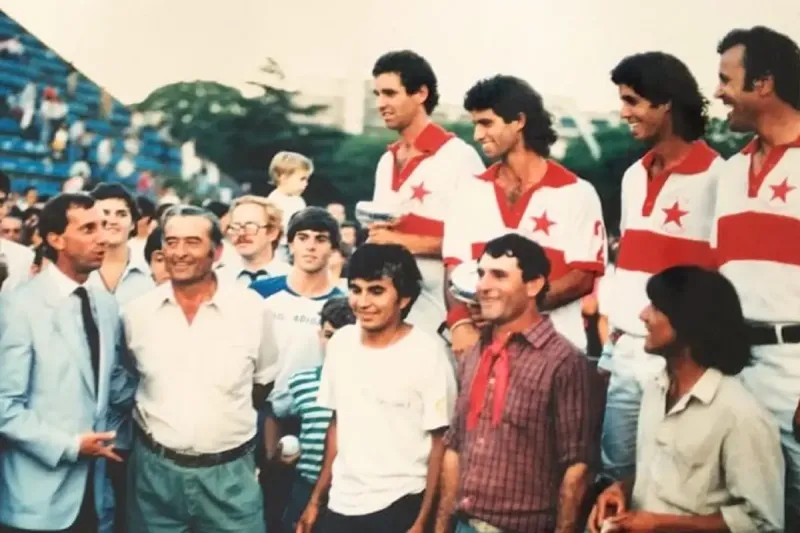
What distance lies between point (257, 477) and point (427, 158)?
85cm

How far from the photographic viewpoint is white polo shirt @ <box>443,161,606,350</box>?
225 cm

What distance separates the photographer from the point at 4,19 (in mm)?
2646

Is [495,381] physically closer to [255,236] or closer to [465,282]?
[465,282]

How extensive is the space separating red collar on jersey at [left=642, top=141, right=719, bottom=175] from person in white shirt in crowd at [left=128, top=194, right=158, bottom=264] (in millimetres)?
1229

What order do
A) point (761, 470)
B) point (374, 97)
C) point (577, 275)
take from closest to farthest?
1. point (761, 470)
2. point (577, 275)
3. point (374, 97)

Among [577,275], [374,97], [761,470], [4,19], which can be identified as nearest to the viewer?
[761,470]

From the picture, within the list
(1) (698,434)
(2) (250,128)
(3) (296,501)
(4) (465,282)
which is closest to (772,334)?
(1) (698,434)

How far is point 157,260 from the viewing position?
2527 millimetres

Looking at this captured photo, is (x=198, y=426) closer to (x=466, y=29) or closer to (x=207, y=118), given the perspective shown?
(x=207, y=118)

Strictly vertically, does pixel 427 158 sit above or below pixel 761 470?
above

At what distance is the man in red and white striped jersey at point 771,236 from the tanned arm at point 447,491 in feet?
2.10

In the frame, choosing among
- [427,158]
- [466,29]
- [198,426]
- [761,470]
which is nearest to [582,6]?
[466,29]

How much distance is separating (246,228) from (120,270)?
0.34 meters

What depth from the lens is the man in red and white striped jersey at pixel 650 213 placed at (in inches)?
85.2
